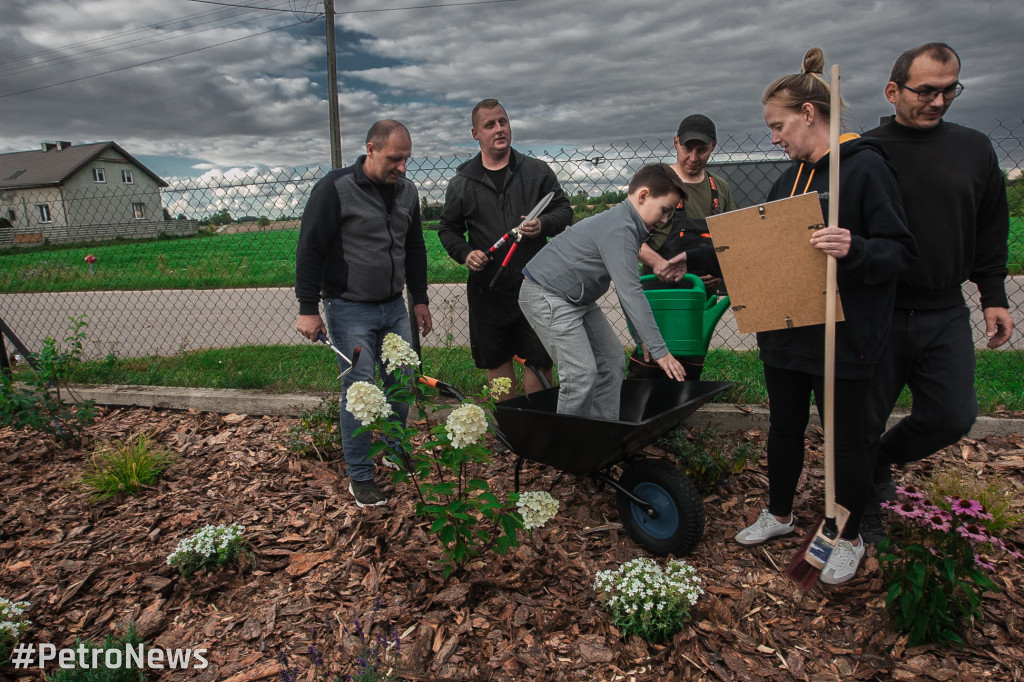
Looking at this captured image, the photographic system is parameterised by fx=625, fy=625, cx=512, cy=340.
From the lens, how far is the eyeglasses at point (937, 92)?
210 cm

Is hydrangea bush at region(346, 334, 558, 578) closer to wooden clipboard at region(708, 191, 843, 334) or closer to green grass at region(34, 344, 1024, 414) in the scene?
wooden clipboard at region(708, 191, 843, 334)

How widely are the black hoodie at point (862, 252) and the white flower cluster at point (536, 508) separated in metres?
1.02

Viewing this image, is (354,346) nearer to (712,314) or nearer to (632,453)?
(632,453)

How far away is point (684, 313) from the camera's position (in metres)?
2.88

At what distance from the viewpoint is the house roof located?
40.3 metres

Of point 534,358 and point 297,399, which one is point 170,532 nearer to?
point 297,399

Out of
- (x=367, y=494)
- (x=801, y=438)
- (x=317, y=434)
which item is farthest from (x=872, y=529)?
(x=317, y=434)

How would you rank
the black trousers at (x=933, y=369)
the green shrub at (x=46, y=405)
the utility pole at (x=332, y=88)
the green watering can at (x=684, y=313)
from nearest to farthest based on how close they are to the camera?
the black trousers at (x=933, y=369) → the green watering can at (x=684, y=313) → the green shrub at (x=46, y=405) → the utility pole at (x=332, y=88)

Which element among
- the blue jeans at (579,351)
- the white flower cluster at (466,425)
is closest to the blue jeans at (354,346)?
the blue jeans at (579,351)

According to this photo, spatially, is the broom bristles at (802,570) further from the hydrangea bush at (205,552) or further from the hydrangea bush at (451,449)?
the hydrangea bush at (205,552)

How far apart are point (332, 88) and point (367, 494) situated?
11.3ft

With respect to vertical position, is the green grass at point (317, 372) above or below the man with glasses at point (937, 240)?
below

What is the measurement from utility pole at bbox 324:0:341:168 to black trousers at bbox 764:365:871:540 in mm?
3426

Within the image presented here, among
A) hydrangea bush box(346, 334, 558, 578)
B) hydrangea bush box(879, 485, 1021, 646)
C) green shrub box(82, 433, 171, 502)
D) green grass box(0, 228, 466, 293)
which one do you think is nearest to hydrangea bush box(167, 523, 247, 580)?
hydrangea bush box(346, 334, 558, 578)
